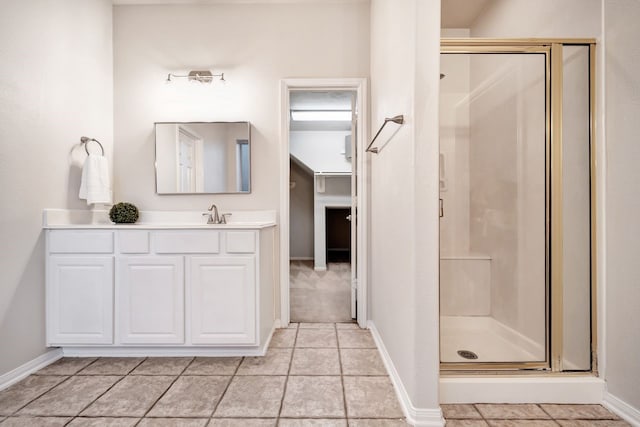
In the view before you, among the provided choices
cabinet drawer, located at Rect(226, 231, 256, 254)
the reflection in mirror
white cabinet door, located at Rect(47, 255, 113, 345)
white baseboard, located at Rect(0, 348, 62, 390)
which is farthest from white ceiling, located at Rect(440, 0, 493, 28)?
white baseboard, located at Rect(0, 348, 62, 390)

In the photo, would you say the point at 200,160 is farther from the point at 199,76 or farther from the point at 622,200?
the point at 622,200

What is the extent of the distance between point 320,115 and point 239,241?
10.2ft

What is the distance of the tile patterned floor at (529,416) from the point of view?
1.28 meters

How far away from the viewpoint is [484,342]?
1.88 metres

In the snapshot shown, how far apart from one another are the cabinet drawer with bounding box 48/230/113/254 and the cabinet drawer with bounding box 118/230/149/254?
67 millimetres

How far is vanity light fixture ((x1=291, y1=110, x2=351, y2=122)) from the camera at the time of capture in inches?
169

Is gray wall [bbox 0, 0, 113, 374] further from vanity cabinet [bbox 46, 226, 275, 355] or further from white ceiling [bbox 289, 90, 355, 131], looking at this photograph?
white ceiling [bbox 289, 90, 355, 131]

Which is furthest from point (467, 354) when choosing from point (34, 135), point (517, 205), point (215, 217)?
point (34, 135)

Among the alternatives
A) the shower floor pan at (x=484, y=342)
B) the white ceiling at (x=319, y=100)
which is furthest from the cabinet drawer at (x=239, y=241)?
the white ceiling at (x=319, y=100)

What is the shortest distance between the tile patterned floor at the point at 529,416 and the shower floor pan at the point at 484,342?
0.22 metres

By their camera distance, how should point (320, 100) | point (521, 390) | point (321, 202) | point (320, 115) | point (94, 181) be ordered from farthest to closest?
point (321, 202), point (320, 115), point (320, 100), point (94, 181), point (521, 390)

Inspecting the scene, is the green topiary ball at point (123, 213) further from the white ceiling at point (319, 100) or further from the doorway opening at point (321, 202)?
the white ceiling at point (319, 100)

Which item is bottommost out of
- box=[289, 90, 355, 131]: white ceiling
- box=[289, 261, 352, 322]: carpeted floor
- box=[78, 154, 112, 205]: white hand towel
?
box=[289, 261, 352, 322]: carpeted floor

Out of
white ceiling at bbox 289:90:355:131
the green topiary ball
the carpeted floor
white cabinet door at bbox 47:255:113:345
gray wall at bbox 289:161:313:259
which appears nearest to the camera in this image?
white cabinet door at bbox 47:255:113:345
